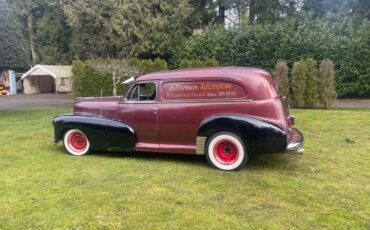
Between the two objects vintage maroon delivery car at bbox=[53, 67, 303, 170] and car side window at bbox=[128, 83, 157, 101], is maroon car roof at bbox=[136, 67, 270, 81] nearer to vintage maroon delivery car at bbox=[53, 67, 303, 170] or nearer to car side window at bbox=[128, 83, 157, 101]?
vintage maroon delivery car at bbox=[53, 67, 303, 170]

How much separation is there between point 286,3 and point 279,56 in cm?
1024

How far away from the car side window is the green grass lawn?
1.16 m

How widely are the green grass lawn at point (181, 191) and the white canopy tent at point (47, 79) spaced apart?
83.7 ft

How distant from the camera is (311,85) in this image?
15.6 metres

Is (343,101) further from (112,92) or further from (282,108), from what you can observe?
(282,108)

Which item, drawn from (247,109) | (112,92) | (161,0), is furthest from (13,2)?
(247,109)

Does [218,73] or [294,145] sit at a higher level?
[218,73]

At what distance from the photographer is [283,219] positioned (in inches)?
154

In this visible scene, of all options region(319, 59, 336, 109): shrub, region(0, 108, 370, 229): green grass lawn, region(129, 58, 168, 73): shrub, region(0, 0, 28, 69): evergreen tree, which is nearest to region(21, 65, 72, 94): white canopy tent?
region(0, 0, 28, 69): evergreen tree

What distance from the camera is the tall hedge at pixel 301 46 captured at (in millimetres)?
18906

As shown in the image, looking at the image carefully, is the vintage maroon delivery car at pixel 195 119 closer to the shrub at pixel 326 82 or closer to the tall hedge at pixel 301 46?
the shrub at pixel 326 82

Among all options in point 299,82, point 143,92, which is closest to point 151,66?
point 299,82

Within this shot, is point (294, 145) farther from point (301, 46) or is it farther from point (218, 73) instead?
point (301, 46)

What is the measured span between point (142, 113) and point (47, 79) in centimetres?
3299
